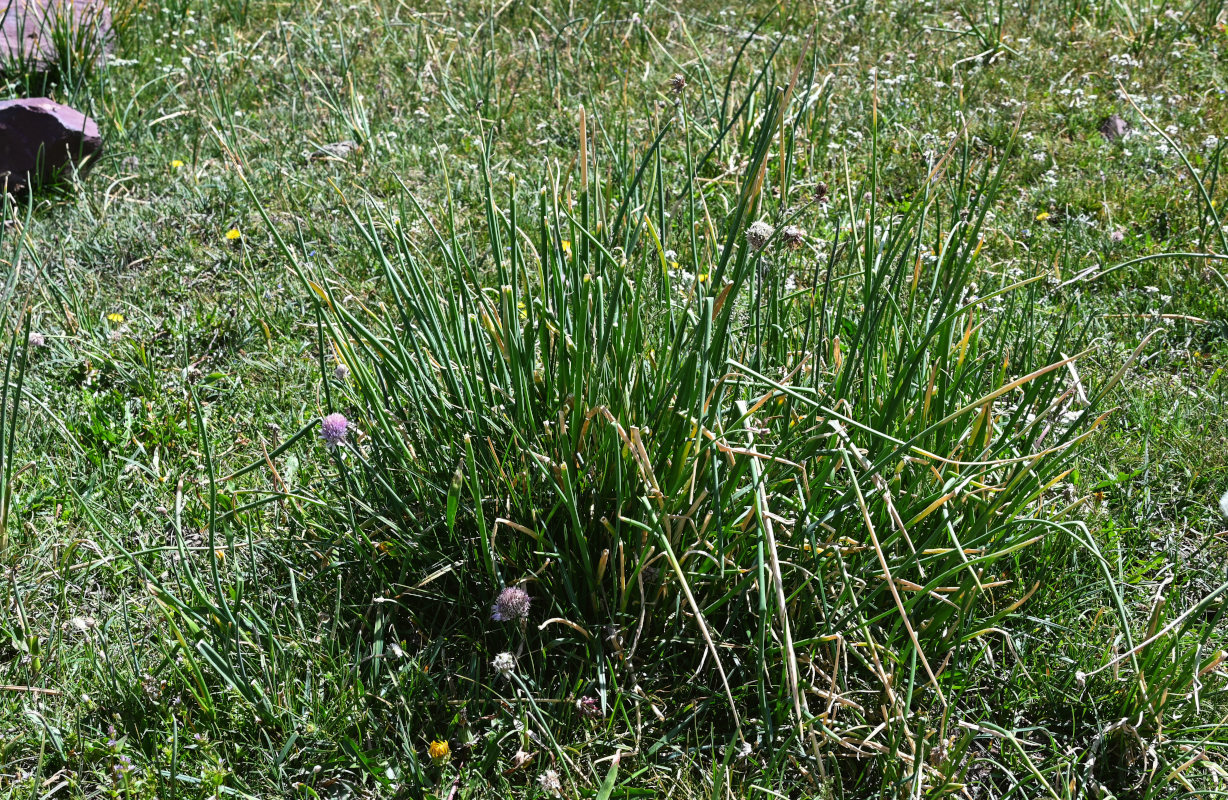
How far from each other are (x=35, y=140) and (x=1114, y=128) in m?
4.28

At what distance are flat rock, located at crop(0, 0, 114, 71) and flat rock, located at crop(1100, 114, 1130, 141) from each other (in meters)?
4.34

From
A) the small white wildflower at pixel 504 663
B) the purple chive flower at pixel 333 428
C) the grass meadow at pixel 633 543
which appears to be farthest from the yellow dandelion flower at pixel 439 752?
the purple chive flower at pixel 333 428

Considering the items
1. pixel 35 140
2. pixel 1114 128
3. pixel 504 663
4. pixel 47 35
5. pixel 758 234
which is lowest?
pixel 504 663

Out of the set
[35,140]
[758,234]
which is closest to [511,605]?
[758,234]

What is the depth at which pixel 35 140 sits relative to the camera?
3.60 m

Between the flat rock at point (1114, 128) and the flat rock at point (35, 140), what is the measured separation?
161 inches

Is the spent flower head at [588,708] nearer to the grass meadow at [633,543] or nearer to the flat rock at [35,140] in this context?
the grass meadow at [633,543]

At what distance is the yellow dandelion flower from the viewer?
1.71m

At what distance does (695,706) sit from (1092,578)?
958 mm

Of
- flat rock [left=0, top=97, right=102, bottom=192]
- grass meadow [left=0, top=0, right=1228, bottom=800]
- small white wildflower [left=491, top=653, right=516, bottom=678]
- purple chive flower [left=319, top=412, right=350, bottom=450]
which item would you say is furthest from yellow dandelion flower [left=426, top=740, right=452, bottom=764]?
flat rock [left=0, top=97, right=102, bottom=192]

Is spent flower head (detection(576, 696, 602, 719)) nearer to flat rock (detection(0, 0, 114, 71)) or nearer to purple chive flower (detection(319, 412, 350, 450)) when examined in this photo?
purple chive flower (detection(319, 412, 350, 450))

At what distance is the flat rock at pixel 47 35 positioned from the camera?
13.3 feet

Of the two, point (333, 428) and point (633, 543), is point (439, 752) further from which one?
point (333, 428)

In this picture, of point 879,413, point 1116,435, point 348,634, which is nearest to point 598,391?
point 879,413
